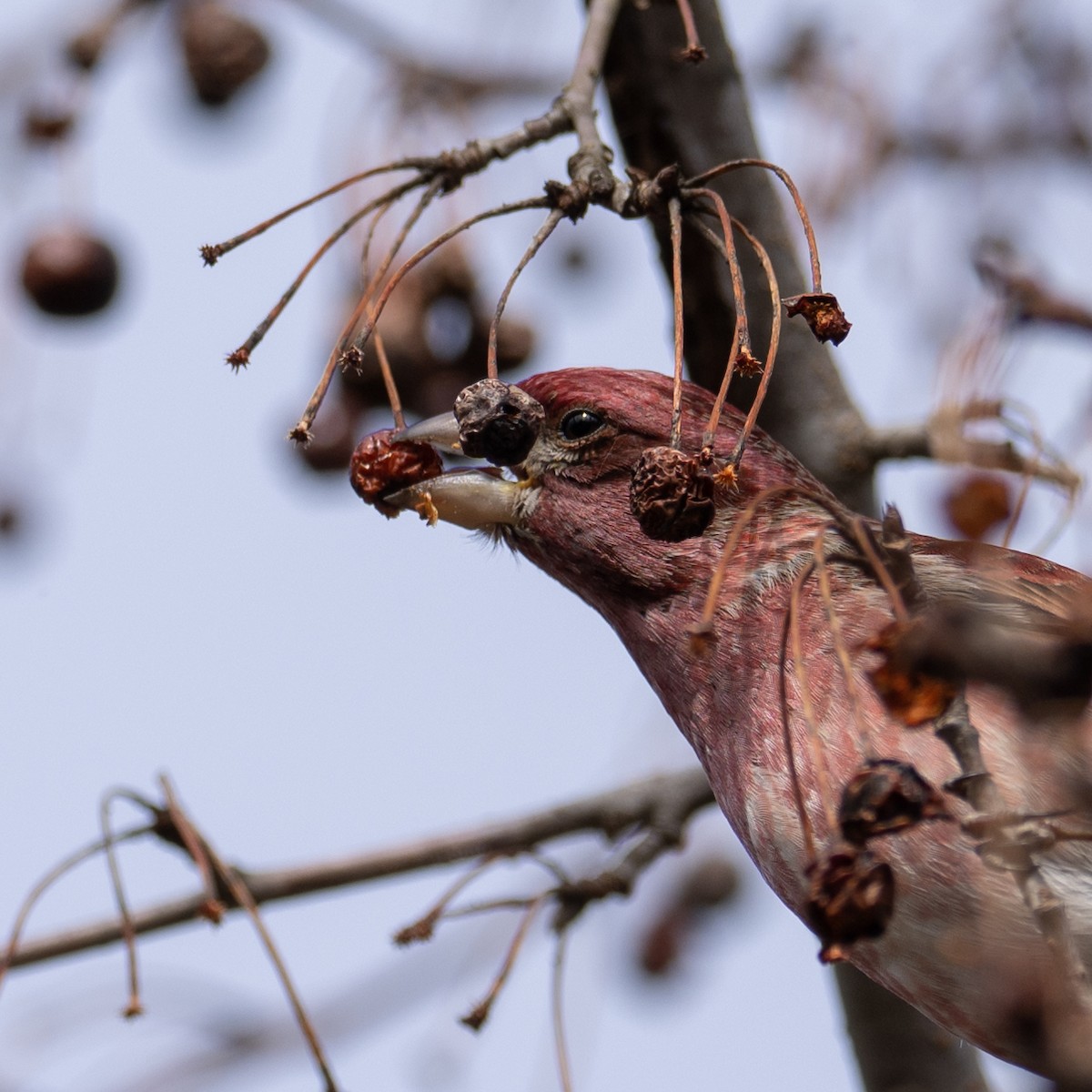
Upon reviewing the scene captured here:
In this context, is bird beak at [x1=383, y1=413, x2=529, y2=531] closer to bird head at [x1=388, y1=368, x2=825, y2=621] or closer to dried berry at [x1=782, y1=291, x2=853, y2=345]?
bird head at [x1=388, y1=368, x2=825, y2=621]

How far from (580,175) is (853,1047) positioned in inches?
105

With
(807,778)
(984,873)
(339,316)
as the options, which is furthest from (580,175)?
(339,316)

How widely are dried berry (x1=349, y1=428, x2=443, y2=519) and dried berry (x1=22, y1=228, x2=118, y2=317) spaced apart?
1.81m

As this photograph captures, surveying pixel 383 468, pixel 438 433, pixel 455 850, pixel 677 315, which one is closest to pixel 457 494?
pixel 438 433

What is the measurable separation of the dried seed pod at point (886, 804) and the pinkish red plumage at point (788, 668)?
0.17 m

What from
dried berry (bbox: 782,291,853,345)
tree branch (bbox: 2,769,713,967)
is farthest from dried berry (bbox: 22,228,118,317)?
dried berry (bbox: 782,291,853,345)

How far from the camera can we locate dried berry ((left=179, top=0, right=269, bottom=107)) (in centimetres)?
507

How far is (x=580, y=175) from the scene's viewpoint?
2.87 metres

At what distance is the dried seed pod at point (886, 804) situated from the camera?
6.42 feet

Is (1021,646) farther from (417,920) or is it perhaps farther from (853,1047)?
(853,1047)

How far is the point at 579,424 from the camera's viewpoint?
3.85m

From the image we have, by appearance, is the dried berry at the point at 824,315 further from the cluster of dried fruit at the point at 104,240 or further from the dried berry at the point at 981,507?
the cluster of dried fruit at the point at 104,240

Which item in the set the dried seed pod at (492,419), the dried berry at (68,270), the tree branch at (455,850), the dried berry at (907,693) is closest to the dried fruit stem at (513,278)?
the dried seed pod at (492,419)

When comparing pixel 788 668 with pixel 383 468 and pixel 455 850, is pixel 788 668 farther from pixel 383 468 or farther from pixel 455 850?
pixel 455 850
